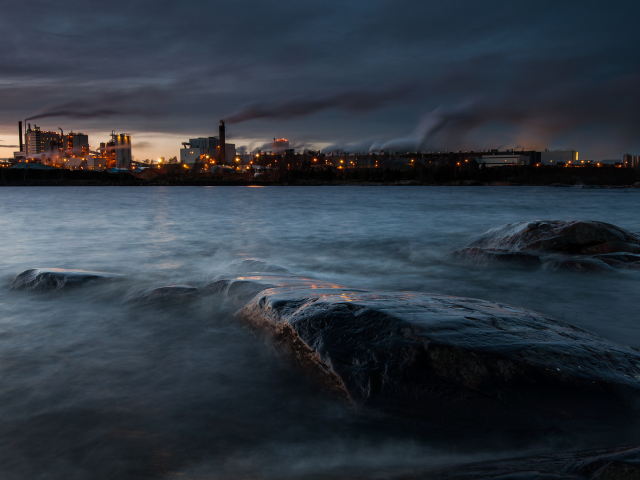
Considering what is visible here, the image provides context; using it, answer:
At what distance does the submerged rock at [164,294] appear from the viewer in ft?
18.0

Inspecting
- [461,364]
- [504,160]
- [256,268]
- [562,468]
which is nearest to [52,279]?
[256,268]

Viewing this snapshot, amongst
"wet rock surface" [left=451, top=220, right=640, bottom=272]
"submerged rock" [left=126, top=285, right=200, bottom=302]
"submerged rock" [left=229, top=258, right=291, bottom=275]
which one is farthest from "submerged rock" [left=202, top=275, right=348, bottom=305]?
"wet rock surface" [left=451, top=220, right=640, bottom=272]

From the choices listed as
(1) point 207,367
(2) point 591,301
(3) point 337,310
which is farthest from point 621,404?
(2) point 591,301

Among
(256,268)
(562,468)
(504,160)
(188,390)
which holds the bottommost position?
(188,390)

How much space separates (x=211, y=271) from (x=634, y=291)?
6.81m

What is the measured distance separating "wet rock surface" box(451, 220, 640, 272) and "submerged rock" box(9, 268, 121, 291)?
22.0 feet

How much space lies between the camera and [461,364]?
276 centimetres

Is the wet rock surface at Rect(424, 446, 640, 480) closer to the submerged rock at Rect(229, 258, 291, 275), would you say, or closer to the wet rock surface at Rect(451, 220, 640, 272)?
the submerged rock at Rect(229, 258, 291, 275)

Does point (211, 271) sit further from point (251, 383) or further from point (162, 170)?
point (162, 170)

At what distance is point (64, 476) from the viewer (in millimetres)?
2383

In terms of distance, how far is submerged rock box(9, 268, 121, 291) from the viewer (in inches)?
235

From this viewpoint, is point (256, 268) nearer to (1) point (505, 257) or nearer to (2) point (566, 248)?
(1) point (505, 257)

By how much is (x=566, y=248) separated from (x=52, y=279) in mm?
8739

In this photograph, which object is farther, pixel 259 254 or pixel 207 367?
pixel 259 254
